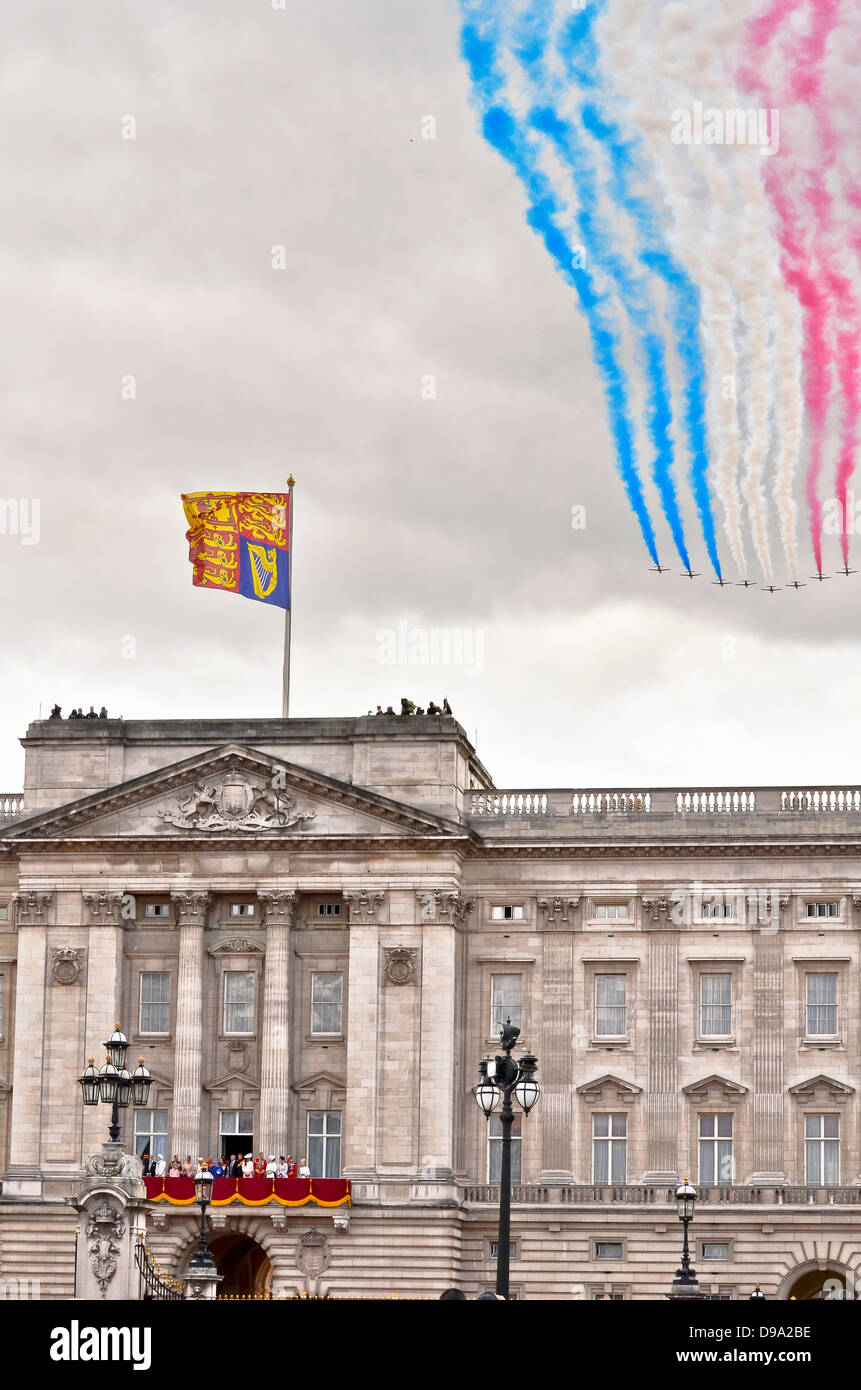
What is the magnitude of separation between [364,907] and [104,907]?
8488mm

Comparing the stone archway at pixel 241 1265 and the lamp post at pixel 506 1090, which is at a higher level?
the lamp post at pixel 506 1090

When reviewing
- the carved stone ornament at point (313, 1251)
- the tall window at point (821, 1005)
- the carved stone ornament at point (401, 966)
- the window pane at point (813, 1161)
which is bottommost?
the carved stone ornament at point (313, 1251)

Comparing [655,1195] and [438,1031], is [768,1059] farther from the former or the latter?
[438,1031]

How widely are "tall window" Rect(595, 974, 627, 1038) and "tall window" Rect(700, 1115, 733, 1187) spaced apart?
12.8 ft

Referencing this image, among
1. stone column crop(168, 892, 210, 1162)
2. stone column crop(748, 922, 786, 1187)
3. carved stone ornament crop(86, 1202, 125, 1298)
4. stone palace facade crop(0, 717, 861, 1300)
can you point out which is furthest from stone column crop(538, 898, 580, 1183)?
carved stone ornament crop(86, 1202, 125, 1298)

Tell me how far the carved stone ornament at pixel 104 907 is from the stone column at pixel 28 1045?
4.55 ft

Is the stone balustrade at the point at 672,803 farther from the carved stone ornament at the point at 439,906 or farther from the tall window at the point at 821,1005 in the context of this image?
the tall window at the point at 821,1005

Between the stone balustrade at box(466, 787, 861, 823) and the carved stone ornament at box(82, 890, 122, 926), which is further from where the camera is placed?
the carved stone ornament at box(82, 890, 122, 926)

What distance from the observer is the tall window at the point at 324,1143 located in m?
75.6

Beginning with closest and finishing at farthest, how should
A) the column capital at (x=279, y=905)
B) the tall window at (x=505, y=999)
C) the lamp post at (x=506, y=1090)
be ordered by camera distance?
1. the lamp post at (x=506, y=1090)
2. the column capital at (x=279, y=905)
3. the tall window at (x=505, y=999)

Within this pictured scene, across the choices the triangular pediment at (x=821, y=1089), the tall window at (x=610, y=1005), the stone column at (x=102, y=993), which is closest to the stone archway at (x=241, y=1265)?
the stone column at (x=102, y=993)

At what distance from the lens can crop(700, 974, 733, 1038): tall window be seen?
75.6 meters

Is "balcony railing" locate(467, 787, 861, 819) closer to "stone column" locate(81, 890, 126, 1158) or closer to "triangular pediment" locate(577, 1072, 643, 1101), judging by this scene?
"triangular pediment" locate(577, 1072, 643, 1101)

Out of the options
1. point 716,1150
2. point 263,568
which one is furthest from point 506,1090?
point 263,568
